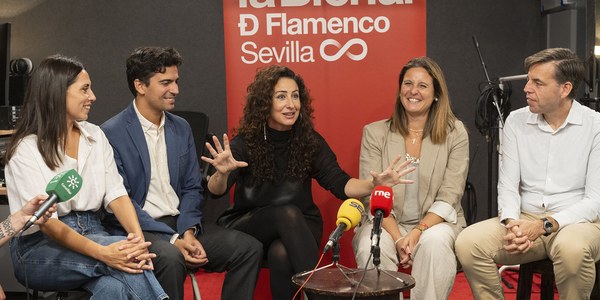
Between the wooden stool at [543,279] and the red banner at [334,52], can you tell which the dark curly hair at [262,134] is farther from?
the wooden stool at [543,279]

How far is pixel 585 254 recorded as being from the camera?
11.1 ft

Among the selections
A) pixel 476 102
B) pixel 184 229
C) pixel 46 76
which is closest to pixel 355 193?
pixel 184 229

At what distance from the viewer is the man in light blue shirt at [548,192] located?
A: 11.3 feet

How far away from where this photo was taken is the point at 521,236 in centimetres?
348

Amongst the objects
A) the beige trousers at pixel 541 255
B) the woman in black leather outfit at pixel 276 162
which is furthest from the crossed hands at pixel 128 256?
the beige trousers at pixel 541 255

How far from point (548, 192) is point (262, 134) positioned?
1.47 meters

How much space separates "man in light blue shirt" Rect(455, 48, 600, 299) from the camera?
3439 mm

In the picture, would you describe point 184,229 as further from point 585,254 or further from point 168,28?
point 168,28

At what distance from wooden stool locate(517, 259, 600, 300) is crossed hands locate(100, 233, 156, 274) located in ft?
5.95

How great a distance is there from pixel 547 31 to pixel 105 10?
336cm

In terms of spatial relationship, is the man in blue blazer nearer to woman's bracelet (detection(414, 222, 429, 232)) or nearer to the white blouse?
the white blouse

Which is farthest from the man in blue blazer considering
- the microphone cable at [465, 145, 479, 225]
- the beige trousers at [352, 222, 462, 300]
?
the microphone cable at [465, 145, 479, 225]

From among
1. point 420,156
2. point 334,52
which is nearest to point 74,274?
point 420,156

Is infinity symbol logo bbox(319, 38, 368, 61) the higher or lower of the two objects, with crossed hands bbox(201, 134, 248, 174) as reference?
higher
